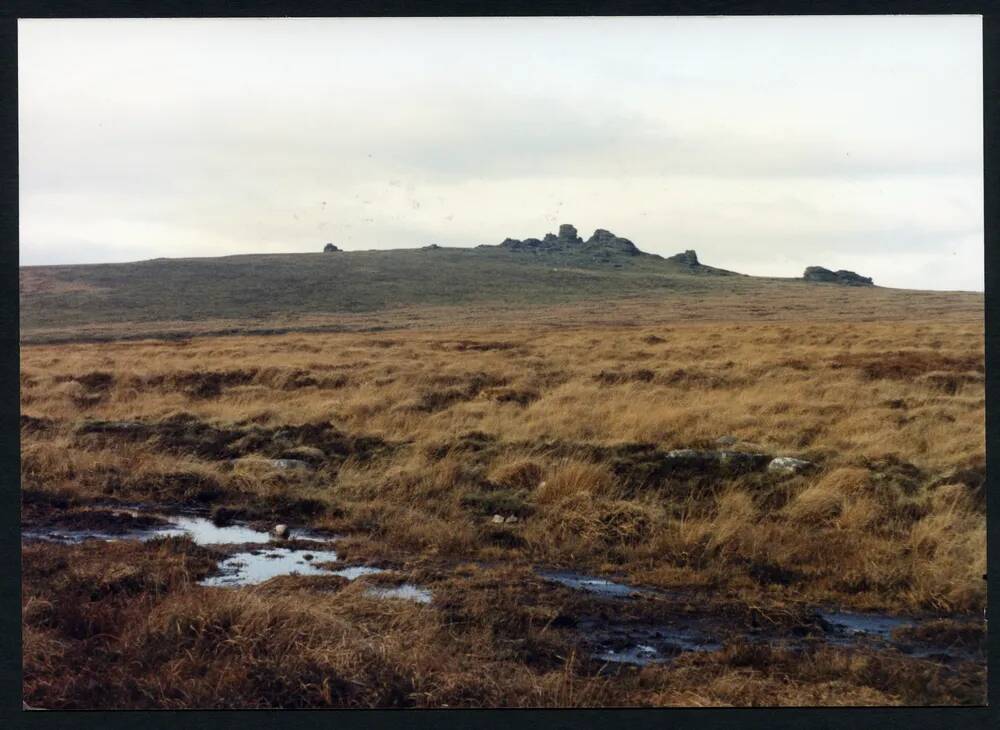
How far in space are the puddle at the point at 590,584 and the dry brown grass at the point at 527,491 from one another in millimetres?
225

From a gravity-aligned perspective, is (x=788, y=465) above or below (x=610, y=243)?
below

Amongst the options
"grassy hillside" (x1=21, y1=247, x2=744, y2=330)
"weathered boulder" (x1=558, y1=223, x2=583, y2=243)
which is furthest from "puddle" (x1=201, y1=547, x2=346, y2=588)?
"weathered boulder" (x1=558, y1=223, x2=583, y2=243)

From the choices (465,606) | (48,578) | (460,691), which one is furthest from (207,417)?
(460,691)

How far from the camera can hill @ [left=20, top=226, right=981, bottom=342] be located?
104ft

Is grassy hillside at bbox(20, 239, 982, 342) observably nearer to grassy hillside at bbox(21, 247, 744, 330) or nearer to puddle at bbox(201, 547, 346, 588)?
grassy hillside at bbox(21, 247, 744, 330)

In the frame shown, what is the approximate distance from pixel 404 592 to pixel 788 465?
177 inches

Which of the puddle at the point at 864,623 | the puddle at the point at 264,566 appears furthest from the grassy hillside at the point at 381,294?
the puddle at the point at 864,623

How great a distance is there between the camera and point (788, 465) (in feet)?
30.1

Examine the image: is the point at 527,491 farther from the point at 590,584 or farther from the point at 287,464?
the point at 287,464

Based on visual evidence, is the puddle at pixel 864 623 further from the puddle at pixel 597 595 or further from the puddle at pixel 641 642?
the puddle at pixel 641 642

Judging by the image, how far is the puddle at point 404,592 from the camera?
666cm

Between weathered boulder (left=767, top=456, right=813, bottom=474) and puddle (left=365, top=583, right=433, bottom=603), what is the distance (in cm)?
416

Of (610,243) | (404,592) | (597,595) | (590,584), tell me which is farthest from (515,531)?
(610,243)

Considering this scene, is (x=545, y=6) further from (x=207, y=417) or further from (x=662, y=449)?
(x=207, y=417)
